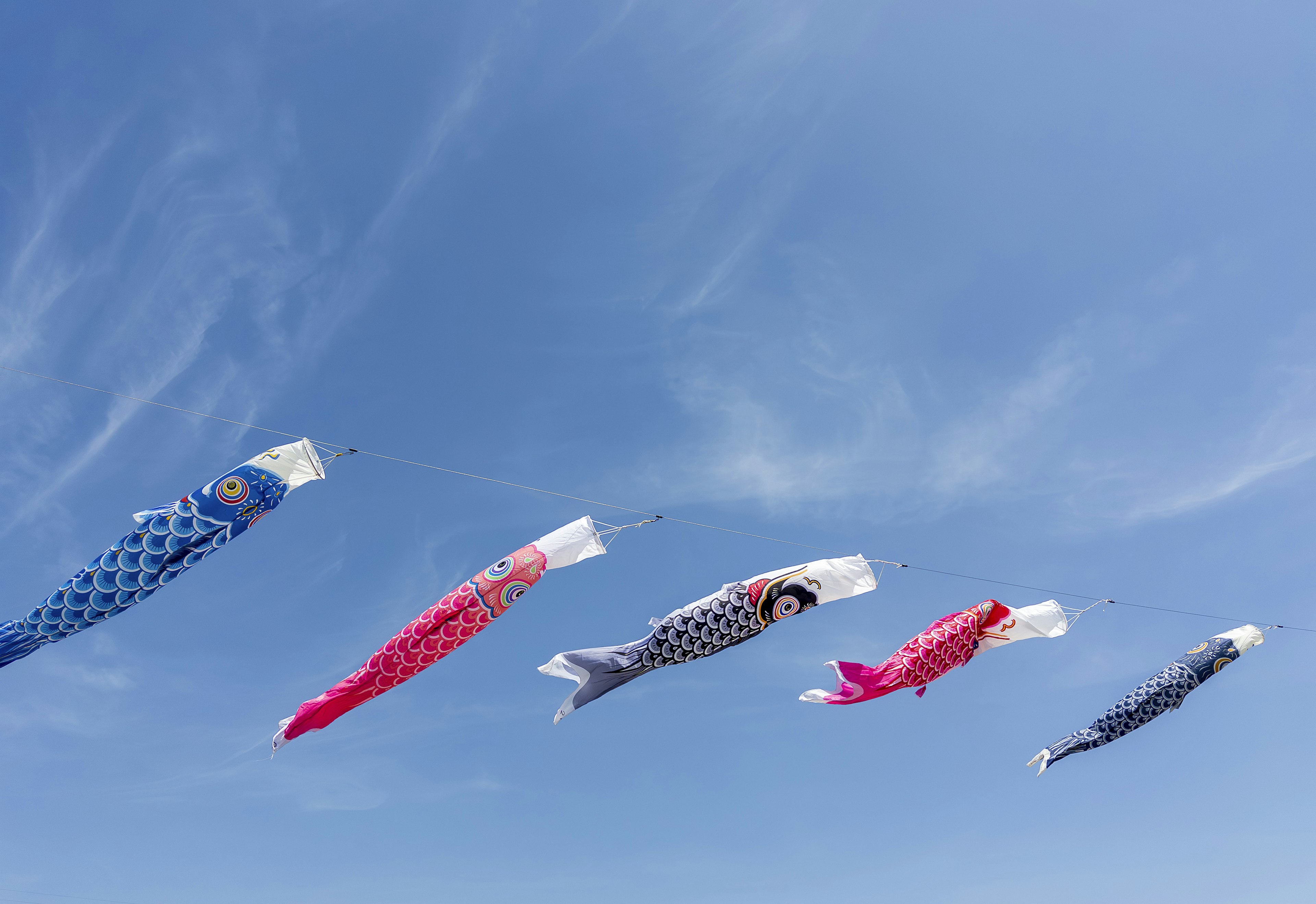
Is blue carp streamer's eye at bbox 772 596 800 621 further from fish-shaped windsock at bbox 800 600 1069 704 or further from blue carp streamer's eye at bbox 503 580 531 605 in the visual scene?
blue carp streamer's eye at bbox 503 580 531 605

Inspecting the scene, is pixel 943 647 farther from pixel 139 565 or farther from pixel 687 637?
pixel 139 565

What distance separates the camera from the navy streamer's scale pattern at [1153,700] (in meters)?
15.6

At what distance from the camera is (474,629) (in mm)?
12148

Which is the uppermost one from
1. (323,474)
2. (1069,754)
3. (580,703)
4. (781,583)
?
(323,474)

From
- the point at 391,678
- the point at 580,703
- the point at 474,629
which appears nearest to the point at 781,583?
the point at 580,703

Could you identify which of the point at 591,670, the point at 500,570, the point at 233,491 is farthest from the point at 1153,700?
the point at 233,491

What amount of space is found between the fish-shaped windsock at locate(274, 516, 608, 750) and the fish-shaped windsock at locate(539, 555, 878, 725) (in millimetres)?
1471

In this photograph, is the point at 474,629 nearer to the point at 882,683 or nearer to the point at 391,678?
the point at 391,678

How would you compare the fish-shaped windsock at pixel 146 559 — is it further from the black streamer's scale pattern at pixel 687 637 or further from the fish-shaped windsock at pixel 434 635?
the black streamer's scale pattern at pixel 687 637

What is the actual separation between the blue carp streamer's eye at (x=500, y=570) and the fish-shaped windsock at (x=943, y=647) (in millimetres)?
5795

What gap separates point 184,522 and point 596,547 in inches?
265

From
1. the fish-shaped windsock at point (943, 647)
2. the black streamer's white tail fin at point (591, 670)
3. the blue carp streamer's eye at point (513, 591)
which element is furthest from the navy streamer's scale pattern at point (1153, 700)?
the blue carp streamer's eye at point (513, 591)

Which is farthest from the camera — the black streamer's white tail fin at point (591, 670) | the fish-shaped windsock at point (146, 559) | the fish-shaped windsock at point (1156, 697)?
the fish-shaped windsock at point (1156, 697)

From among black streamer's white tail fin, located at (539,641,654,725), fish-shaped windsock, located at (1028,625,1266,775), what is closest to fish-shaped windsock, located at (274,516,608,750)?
black streamer's white tail fin, located at (539,641,654,725)
